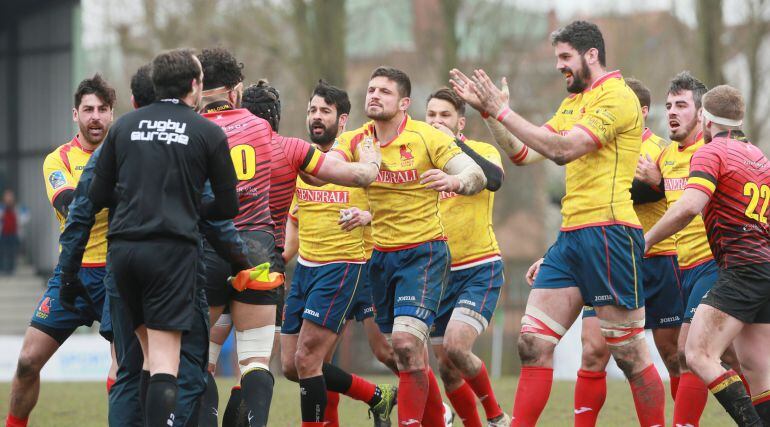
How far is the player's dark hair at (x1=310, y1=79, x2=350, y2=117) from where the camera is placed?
922 cm

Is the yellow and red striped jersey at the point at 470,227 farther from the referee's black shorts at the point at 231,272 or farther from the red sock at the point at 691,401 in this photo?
the referee's black shorts at the point at 231,272

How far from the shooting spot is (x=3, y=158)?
33781 millimetres

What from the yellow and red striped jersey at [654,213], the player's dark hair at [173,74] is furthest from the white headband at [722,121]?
the player's dark hair at [173,74]

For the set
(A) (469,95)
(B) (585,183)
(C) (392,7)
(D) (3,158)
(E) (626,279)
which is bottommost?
(D) (3,158)

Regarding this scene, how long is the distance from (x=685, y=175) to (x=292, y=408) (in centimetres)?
501

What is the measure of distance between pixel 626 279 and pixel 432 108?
3074mm

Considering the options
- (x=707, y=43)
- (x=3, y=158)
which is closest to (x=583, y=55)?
(x=707, y=43)

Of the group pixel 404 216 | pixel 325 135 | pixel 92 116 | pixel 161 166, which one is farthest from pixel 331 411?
pixel 161 166

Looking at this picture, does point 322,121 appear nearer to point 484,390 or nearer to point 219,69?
point 219,69

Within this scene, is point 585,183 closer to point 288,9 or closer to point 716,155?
point 716,155

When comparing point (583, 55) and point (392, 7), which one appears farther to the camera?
point (392, 7)

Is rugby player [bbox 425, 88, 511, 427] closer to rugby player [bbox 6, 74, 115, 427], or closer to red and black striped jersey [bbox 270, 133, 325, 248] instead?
red and black striped jersey [bbox 270, 133, 325, 248]

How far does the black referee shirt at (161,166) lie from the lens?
5.90 meters

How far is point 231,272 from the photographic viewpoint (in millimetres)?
7336
